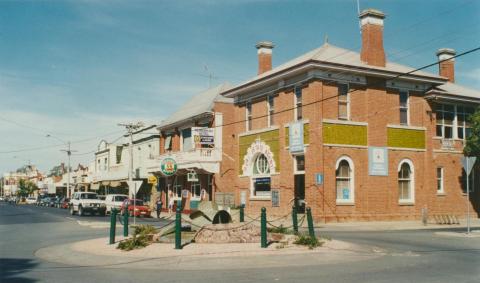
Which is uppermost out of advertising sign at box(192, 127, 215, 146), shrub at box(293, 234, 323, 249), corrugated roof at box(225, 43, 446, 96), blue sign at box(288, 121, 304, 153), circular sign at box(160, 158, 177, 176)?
corrugated roof at box(225, 43, 446, 96)

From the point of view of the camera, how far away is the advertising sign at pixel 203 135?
37594 mm

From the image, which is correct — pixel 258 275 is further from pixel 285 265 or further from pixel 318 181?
pixel 318 181

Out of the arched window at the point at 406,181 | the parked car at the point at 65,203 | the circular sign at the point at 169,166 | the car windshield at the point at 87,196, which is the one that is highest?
the circular sign at the point at 169,166

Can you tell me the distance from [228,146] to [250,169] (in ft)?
15.6

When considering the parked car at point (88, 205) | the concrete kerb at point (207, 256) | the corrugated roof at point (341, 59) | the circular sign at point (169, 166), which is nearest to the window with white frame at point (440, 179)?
the corrugated roof at point (341, 59)

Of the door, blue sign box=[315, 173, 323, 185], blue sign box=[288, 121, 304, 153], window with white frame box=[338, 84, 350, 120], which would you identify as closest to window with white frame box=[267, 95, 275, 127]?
blue sign box=[288, 121, 304, 153]

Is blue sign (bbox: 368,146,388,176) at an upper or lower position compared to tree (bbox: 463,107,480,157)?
lower

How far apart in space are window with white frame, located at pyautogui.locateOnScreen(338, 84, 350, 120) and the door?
4.16m

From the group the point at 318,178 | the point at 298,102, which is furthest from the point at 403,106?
the point at 318,178

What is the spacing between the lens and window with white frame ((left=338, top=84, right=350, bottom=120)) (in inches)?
1165

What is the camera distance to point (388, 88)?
30.9 m

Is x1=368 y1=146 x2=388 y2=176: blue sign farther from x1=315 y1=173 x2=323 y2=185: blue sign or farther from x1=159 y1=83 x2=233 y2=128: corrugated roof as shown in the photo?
x1=159 y1=83 x2=233 y2=128: corrugated roof

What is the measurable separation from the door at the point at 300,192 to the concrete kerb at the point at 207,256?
46.0 ft

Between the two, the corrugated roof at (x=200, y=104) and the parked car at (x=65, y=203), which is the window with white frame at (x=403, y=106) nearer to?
the corrugated roof at (x=200, y=104)
